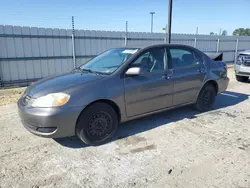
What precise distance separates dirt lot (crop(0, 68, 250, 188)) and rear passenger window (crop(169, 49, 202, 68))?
121cm

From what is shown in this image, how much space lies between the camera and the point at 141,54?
154 inches

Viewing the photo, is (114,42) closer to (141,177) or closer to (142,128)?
(142,128)

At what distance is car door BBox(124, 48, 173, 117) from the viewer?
369cm

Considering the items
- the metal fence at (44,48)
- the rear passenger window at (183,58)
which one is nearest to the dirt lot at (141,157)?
the rear passenger window at (183,58)

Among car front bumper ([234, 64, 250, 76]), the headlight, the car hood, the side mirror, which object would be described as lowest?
car front bumper ([234, 64, 250, 76])

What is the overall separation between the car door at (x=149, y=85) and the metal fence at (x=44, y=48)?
4446mm

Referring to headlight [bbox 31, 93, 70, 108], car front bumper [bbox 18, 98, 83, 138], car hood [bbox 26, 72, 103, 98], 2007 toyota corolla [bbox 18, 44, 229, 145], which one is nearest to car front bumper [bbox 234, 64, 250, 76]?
2007 toyota corolla [bbox 18, 44, 229, 145]

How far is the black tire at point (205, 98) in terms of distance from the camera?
4980 millimetres

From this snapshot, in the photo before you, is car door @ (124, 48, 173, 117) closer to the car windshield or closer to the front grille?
the car windshield

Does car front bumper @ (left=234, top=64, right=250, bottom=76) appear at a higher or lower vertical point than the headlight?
lower

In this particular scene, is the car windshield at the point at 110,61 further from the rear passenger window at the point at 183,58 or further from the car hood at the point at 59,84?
the rear passenger window at the point at 183,58

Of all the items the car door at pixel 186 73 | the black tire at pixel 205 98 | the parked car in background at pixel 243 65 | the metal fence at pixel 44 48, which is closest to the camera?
the car door at pixel 186 73

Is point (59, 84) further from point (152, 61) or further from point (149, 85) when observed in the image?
point (152, 61)

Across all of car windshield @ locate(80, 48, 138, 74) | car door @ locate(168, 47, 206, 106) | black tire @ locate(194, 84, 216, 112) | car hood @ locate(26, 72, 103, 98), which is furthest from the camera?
black tire @ locate(194, 84, 216, 112)
